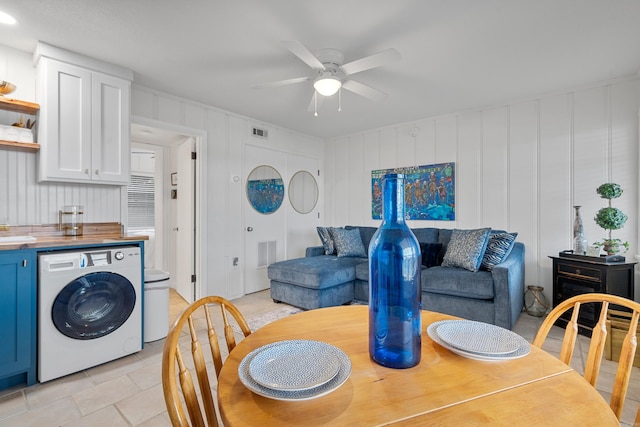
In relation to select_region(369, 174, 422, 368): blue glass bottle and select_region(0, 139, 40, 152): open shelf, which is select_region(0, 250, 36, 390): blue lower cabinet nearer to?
select_region(0, 139, 40, 152): open shelf

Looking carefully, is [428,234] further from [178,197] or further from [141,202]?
[141,202]

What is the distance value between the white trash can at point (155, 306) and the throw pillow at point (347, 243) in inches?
84.1

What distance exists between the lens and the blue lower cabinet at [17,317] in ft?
6.16

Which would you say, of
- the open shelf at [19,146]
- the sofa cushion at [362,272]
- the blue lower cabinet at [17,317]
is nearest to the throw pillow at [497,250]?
the sofa cushion at [362,272]

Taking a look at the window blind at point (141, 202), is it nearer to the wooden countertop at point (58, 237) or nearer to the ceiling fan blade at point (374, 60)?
the wooden countertop at point (58, 237)

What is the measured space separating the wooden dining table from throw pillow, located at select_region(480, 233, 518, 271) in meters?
2.37

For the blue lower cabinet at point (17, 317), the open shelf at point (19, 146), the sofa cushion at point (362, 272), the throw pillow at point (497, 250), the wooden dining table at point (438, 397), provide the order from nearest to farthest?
the wooden dining table at point (438, 397)
the blue lower cabinet at point (17, 317)
the open shelf at point (19, 146)
the throw pillow at point (497, 250)
the sofa cushion at point (362, 272)

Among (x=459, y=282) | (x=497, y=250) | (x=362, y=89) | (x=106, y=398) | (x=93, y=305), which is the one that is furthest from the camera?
(x=497, y=250)

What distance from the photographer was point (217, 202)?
150 inches

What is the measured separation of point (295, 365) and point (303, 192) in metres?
4.34

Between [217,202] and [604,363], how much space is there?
394 centimetres

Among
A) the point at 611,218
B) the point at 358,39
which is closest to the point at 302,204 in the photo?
the point at 358,39

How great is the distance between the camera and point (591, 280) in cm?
269

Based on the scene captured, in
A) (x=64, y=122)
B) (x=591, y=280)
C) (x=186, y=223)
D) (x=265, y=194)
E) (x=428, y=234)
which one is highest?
(x=64, y=122)
